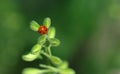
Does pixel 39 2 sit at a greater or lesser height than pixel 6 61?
greater

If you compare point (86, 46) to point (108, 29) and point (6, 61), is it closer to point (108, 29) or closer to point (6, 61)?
point (108, 29)

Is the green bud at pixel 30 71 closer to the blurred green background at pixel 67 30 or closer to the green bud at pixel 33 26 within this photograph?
the green bud at pixel 33 26

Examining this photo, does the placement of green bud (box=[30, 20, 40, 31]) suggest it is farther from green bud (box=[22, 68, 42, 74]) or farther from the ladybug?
green bud (box=[22, 68, 42, 74])

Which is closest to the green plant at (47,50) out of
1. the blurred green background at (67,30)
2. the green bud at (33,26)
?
the green bud at (33,26)

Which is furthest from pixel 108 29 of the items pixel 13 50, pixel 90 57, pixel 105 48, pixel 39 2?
pixel 13 50

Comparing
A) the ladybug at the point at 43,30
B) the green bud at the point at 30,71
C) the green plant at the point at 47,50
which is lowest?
the green bud at the point at 30,71

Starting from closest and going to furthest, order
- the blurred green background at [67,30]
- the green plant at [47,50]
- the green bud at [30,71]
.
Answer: the green plant at [47,50] → the green bud at [30,71] → the blurred green background at [67,30]

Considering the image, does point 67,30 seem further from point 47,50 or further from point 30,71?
point 47,50

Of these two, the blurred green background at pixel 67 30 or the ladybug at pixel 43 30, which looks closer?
the ladybug at pixel 43 30
